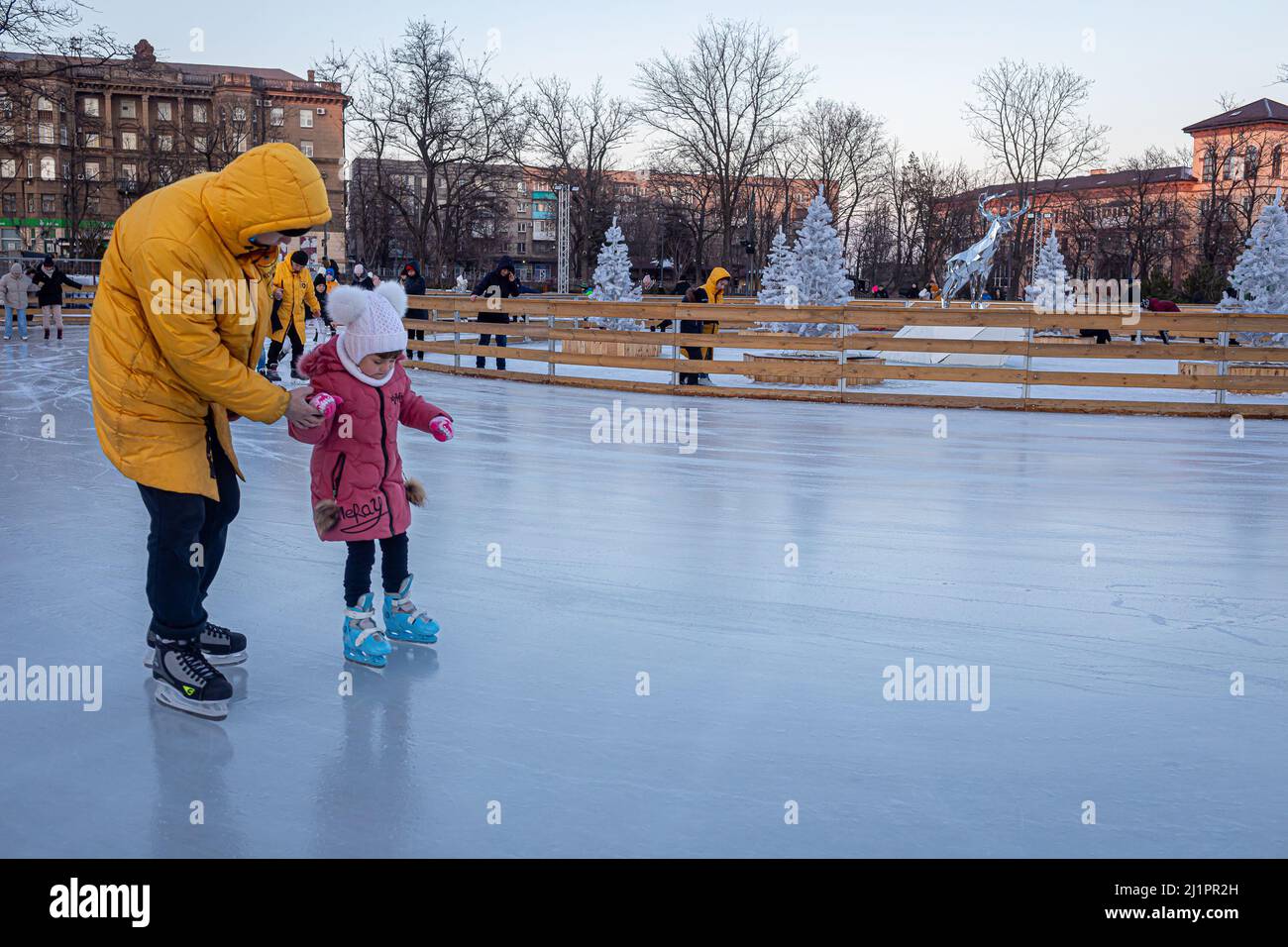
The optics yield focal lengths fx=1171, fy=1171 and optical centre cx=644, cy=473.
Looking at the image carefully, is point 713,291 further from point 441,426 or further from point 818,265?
point 441,426

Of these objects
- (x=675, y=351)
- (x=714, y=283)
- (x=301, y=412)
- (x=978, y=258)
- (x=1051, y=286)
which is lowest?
(x=301, y=412)

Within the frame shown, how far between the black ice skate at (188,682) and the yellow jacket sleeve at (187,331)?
807 mm

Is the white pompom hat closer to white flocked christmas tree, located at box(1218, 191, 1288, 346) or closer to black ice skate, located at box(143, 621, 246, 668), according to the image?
black ice skate, located at box(143, 621, 246, 668)

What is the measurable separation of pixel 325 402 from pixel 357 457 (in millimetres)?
369

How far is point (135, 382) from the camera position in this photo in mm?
3340

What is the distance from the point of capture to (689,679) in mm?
3902

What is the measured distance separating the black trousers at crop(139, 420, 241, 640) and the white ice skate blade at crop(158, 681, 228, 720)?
171 millimetres

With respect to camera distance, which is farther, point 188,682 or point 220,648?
point 220,648

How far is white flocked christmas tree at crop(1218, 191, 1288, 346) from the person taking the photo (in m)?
19.1

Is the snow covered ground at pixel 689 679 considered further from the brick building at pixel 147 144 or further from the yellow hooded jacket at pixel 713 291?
the brick building at pixel 147 144
